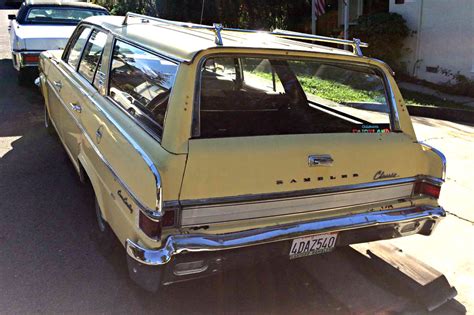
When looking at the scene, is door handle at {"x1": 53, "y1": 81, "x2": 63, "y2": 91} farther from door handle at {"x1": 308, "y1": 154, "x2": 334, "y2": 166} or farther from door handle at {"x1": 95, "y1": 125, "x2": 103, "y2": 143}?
door handle at {"x1": 308, "y1": 154, "x2": 334, "y2": 166}

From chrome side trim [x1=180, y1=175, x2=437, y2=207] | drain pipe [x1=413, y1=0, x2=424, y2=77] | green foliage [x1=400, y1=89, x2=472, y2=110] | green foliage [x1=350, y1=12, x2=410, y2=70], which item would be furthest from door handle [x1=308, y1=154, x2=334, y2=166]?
drain pipe [x1=413, y1=0, x2=424, y2=77]

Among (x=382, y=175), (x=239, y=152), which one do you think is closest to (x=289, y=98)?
(x=382, y=175)

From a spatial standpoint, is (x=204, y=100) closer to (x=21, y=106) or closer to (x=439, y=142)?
(x=439, y=142)

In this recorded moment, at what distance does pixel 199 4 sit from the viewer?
15789 mm

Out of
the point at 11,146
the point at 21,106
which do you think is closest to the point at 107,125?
the point at 11,146

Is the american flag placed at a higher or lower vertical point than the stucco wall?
higher

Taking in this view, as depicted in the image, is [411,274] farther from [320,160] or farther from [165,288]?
[165,288]

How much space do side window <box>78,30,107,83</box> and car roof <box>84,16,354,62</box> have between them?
157 millimetres

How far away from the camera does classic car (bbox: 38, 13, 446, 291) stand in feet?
8.13

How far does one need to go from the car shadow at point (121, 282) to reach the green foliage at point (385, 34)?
Result: 27.2 feet

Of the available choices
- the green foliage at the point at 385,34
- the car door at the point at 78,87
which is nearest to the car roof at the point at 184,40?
the car door at the point at 78,87

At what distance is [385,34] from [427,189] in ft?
27.9

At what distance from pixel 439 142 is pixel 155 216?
532 cm

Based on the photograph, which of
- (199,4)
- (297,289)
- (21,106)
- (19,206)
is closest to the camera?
(297,289)
